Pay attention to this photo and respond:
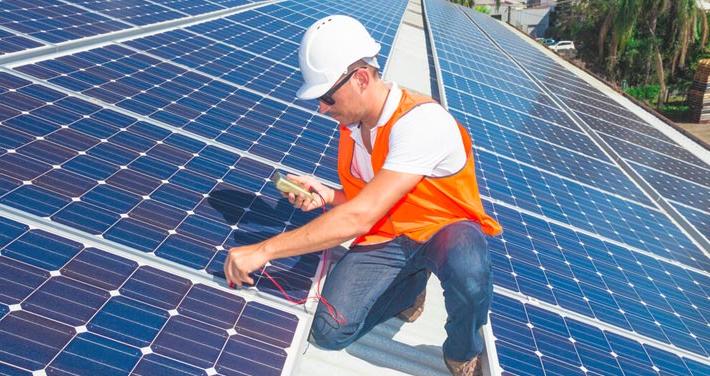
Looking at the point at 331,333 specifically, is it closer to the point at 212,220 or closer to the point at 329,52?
the point at 212,220

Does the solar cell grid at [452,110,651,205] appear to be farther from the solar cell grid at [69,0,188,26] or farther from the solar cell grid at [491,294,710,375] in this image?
the solar cell grid at [69,0,188,26]

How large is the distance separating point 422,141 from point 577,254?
11.4 ft

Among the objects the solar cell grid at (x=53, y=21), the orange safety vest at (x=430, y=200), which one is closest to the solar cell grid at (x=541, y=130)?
the solar cell grid at (x=53, y=21)

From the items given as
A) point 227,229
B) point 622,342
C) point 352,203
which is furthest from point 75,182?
point 622,342

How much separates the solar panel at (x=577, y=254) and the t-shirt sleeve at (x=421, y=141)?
1.63 m

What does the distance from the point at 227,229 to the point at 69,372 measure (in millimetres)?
1882

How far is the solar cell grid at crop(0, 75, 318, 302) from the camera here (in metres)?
4.20

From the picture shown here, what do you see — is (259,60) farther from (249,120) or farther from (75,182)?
→ (75,182)

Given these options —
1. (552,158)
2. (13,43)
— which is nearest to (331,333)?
(13,43)

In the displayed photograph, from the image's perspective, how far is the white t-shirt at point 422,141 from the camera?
4207 mm

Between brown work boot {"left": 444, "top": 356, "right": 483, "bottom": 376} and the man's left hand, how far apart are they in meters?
1.82

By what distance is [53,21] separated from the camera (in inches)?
321

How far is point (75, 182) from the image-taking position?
445 centimetres

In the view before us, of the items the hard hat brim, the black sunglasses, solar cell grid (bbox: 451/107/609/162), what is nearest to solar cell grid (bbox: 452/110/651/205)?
solar cell grid (bbox: 451/107/609/162)
